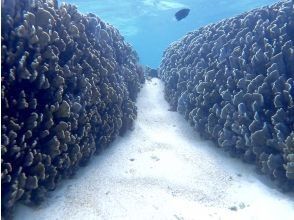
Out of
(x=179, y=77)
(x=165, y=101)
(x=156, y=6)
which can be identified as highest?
(x=156, y=6)

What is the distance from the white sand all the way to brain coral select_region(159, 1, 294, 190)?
38 cm

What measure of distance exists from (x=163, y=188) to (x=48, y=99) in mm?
Result: 2210

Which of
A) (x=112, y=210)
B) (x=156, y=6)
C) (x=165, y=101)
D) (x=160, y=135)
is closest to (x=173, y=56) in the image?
(x=165, y=101)

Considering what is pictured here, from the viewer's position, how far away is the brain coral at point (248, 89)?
5336mm

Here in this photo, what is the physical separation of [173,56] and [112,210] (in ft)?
18.7

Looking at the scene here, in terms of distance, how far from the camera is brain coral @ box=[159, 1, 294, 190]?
5.34 m

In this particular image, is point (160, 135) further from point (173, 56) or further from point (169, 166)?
point (173, 56)

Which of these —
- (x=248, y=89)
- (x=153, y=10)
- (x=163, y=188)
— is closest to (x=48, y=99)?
(x=163, y=188)

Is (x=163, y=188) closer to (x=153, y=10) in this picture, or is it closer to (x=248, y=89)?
(x=248, y=89)

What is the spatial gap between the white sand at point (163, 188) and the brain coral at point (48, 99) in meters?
0.30

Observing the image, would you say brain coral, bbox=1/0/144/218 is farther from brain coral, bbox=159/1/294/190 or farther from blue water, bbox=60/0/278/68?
blue water, bbox=60/0/278/68

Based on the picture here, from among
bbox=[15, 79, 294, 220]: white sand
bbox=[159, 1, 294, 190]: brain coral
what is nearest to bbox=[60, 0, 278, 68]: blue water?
bbox=[159, 1, 294, 190]: brain coral

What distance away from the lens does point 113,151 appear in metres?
6.15

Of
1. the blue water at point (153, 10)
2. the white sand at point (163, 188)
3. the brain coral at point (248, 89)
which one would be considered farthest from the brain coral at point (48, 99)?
the blue water at point (153, 10)
